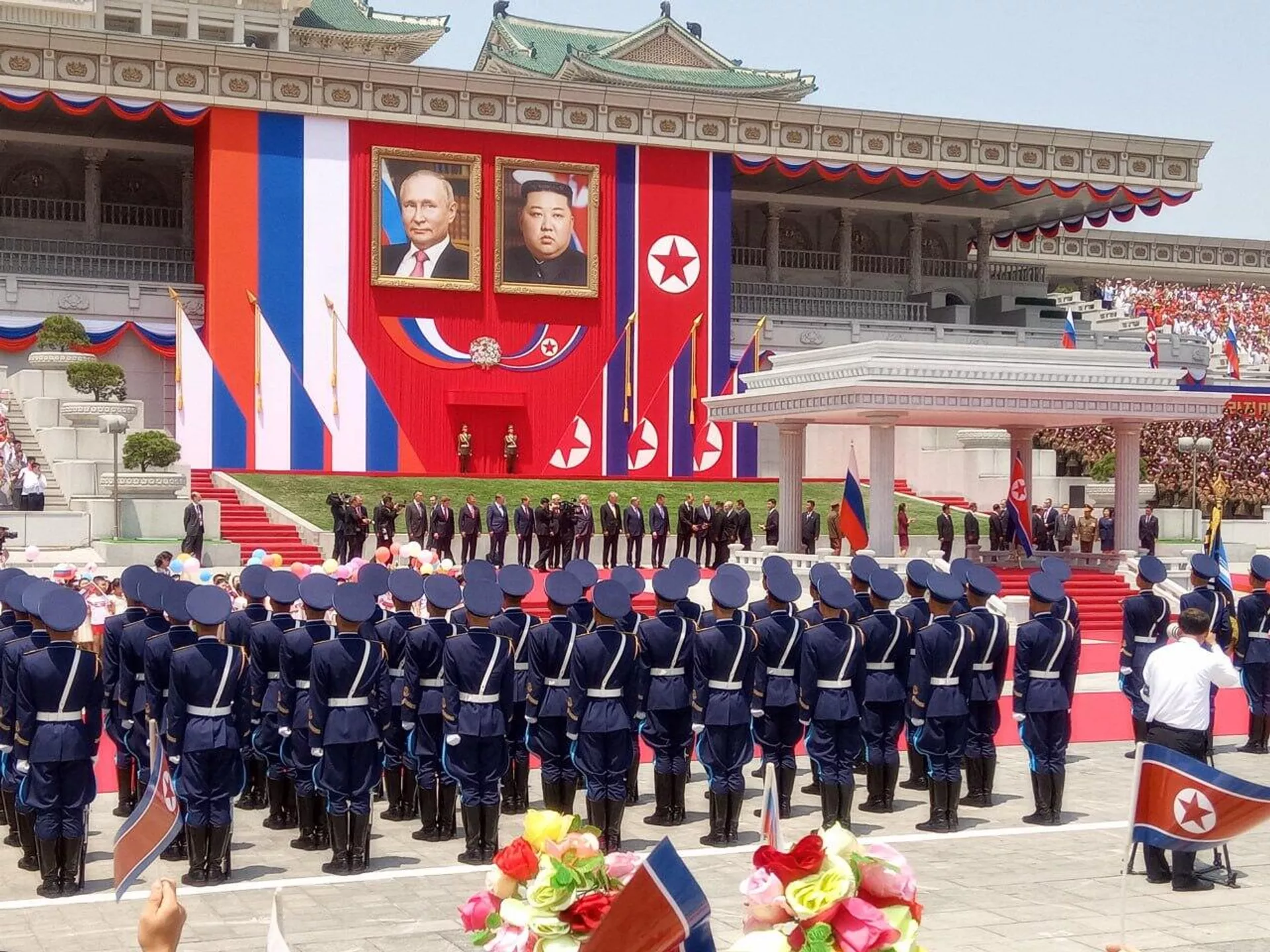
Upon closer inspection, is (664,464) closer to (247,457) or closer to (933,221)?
(247,457)

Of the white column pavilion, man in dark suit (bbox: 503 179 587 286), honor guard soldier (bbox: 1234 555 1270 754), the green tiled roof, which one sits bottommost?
honor guard soldier (bbox: 1234 555 1270 754)

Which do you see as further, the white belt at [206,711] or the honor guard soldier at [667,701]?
the honor guard soldier at [667,701]

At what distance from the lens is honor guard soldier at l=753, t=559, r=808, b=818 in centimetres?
1045

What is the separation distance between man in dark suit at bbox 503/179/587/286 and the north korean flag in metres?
28.8

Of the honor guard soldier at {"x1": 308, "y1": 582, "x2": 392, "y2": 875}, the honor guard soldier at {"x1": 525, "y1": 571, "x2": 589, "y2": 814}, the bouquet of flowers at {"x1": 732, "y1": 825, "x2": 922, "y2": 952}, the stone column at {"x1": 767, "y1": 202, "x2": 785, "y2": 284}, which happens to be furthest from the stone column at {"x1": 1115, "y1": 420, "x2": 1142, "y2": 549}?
the bouquet of flowers at {"x1": 732, "y1": 825, "x2": 922, "y2": 952}

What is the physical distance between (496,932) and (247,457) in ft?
97.8

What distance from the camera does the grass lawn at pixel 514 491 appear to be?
28672mm

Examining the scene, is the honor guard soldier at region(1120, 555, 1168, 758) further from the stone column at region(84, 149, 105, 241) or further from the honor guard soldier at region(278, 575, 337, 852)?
the stone column at region(84, 149, 105, 241)

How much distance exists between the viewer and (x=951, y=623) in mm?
10445

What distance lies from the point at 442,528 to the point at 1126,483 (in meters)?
10.5

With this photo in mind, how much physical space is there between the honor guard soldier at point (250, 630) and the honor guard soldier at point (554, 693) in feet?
6.17

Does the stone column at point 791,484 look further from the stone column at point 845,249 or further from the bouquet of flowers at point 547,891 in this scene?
the bouquet of flowers at point 547,891

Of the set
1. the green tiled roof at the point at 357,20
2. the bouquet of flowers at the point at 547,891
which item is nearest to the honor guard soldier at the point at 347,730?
the bouquet of flowers at the point at 547,891

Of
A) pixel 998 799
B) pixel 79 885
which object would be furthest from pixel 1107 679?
pixel 79 885
